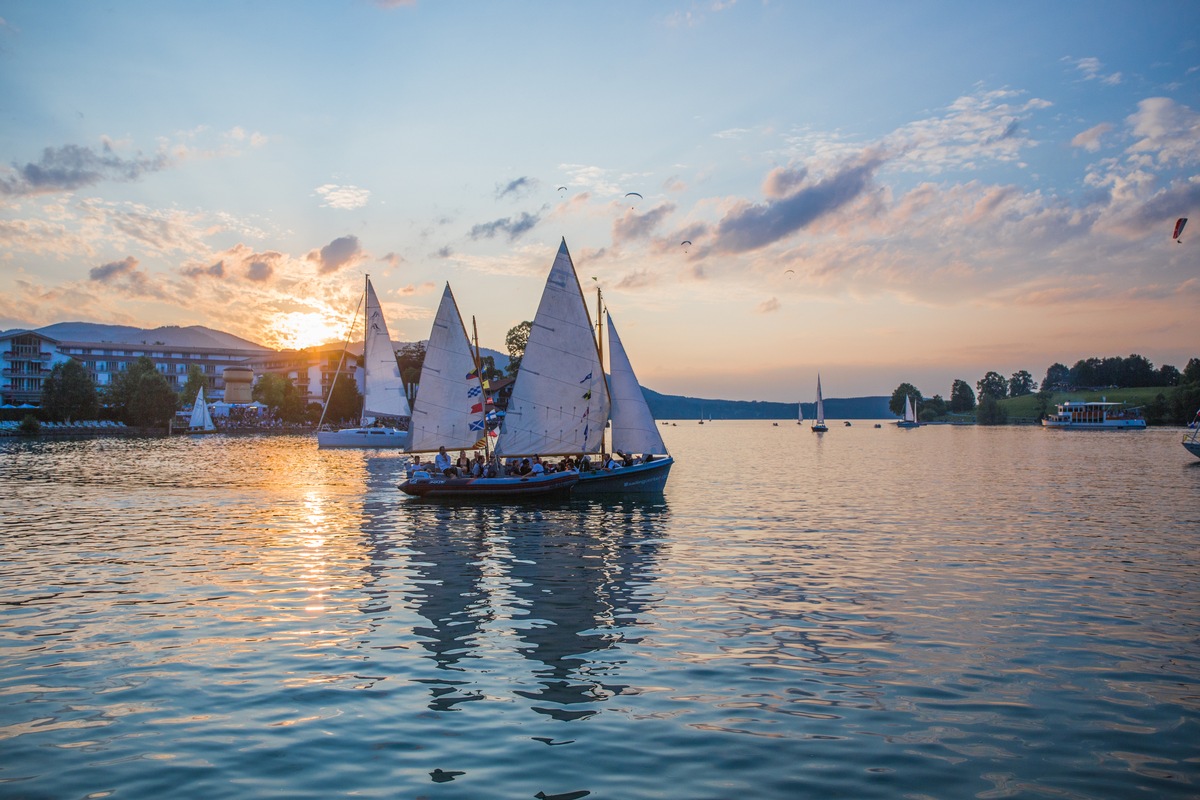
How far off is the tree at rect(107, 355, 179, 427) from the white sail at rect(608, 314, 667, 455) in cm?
14722

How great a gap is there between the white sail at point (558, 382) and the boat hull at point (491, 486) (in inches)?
146

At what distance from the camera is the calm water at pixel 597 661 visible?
38.4 ft

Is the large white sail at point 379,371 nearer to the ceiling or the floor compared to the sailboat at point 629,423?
nearer to the ceiling

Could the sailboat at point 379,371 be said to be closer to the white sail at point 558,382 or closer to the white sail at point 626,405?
the white sail at point 558,382

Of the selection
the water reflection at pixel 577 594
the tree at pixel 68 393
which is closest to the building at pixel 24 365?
the tree at pixel 68 393

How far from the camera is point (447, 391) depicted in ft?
190

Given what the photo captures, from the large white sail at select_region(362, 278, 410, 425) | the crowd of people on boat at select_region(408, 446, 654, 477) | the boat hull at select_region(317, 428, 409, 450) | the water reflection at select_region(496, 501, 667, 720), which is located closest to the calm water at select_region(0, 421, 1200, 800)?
the water reflection at select_region(496, 501, 667, 720)

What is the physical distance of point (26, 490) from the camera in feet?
176

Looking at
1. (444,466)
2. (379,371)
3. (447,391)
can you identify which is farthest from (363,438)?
(444,466)

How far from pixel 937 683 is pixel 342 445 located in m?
108

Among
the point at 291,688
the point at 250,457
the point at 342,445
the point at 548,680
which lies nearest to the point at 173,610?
the point at 291,688

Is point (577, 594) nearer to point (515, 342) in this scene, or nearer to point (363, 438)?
point (363, 438)

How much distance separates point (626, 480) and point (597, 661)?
35108 millimetres

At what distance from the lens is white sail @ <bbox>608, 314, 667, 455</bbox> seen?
53000 millimetres
